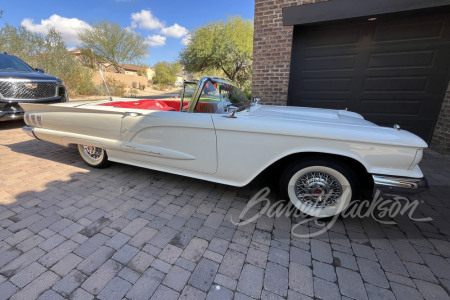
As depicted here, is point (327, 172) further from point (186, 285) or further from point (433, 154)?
point (433, 154)

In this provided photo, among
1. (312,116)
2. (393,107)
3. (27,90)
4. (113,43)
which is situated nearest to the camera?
(312,116)

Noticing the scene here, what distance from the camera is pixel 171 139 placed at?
2.47 m

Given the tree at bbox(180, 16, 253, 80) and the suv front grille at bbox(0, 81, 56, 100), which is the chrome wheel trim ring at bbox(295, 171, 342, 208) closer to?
the suv front grille at bbox(0, 81, 56, 100)

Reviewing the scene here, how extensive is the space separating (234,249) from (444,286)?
153 centimetres

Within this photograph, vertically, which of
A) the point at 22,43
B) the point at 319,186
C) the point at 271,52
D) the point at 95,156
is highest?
the point at 22,43

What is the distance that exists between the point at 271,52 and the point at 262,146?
3.46m

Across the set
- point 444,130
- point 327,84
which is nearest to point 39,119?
point 327,84

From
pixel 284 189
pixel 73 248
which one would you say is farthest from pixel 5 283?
pixel 284 189

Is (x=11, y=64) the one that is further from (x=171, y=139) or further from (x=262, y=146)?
(x=262, y=146)

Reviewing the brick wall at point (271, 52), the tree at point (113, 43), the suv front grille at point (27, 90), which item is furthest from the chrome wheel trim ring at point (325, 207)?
the tree at point (113, 43)

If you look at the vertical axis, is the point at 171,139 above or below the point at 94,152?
above

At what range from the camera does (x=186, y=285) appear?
4.78 feet

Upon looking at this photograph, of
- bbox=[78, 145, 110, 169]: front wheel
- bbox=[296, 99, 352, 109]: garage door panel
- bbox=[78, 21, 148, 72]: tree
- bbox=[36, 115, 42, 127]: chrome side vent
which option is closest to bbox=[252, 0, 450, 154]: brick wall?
bbox=[296, 99, 352, 109]: garage door panel

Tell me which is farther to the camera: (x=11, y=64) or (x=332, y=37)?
(x=11, y=64)
